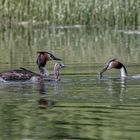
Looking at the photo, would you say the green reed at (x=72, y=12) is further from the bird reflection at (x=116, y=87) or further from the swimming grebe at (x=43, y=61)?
the bird reflection at (x=116, y=87)

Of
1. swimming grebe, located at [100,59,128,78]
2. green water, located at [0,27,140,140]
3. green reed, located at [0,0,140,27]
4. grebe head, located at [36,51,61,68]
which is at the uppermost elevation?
green reed, located at [0,0,140,27]

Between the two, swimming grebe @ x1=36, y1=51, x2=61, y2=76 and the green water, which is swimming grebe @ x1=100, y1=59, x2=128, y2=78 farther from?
swimming grebe @ x1=36, y1=51, x2=61, y2=76

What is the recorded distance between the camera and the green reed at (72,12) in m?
40.3

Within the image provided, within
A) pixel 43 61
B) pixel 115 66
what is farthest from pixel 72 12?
pixel 43 61

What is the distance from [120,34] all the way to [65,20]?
569 centimetres

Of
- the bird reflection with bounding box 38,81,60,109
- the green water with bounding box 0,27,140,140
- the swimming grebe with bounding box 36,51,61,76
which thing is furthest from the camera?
the swimming grebe with bounding box 36,51,61,76

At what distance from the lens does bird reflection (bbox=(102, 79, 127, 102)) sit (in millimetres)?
15242

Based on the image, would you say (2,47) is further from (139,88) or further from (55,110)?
(55,110)

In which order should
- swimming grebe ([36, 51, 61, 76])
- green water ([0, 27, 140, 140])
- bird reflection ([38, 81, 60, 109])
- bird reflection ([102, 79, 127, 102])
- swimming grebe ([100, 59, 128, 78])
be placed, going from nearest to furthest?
green water ([0, 27, 140, 140]), bird reflection ([38, 81, 60, 109]), bird reflection ([102, 79, 127, 102]), swimming grebe ([100, 59, 128, 78]), swimming grebe ([36, 51, 61, 76])

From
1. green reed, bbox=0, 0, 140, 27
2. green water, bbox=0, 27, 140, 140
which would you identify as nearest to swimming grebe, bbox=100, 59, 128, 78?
green water, bbox=0, 27, 140, 140

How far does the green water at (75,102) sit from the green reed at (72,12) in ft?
41.3

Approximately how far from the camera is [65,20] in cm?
4288

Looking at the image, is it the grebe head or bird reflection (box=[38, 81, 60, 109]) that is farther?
the grebe head

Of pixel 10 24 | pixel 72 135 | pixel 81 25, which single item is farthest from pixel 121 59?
pixel 10 24
